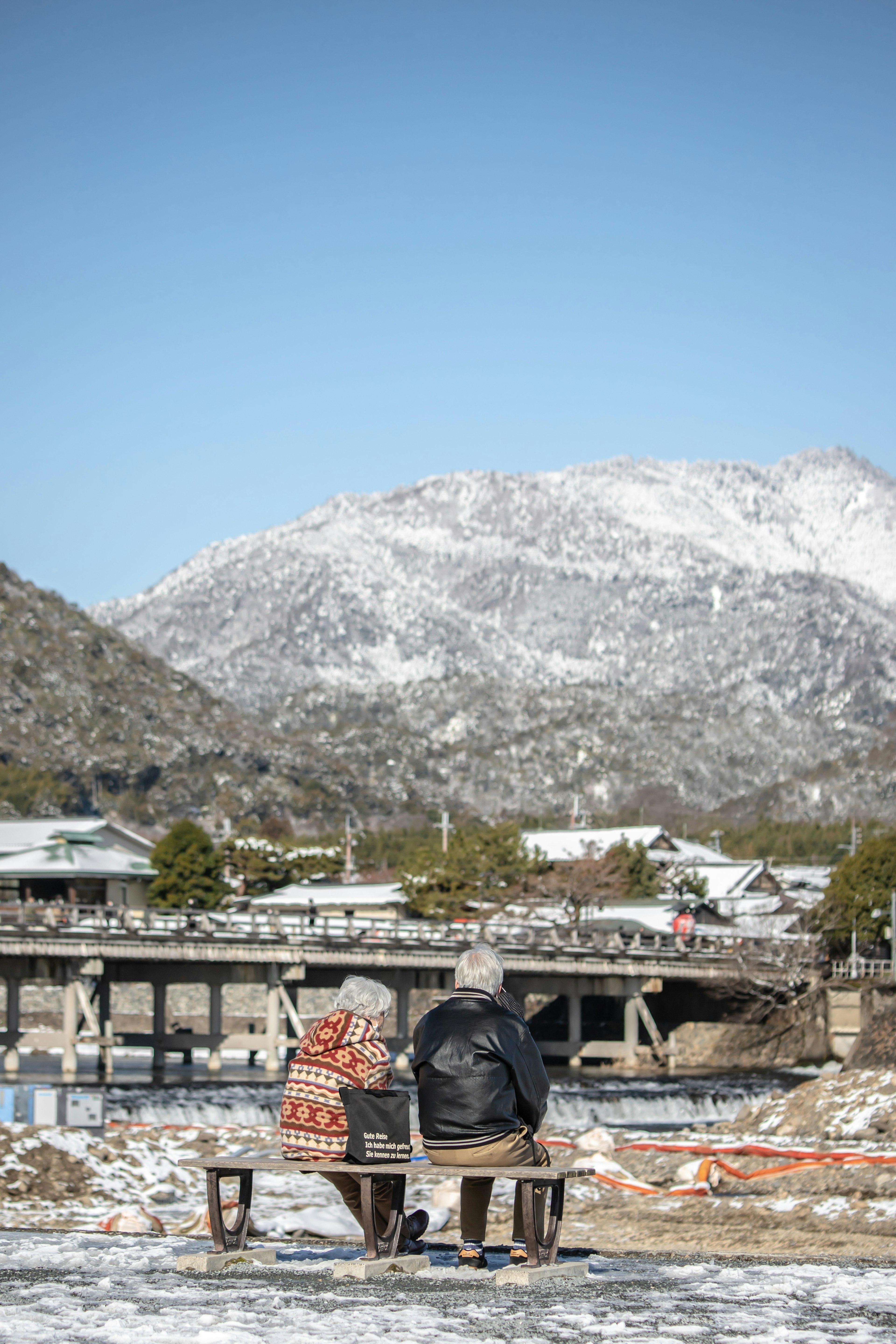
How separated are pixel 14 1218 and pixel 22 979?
33.9m

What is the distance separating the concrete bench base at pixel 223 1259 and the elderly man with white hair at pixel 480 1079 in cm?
147

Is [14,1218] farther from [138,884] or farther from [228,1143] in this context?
[138,884]

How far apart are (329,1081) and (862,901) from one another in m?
56.7

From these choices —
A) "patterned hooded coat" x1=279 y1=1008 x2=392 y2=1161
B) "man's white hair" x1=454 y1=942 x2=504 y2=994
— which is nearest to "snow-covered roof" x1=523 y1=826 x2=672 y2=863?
"patterned hooded coat" x1=279 y1=1008 x2=392 y2=1161

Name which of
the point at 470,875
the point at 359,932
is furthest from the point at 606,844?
the point at 359,932

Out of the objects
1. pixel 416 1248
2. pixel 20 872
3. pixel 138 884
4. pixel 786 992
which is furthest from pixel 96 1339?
pixel 138 884

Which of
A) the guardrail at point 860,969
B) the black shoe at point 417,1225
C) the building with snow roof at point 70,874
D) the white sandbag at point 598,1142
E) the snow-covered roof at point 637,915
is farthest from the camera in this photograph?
the snow-covered roof at point 637,915

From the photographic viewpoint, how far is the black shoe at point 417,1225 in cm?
988

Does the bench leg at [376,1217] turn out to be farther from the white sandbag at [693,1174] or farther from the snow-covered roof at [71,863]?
the snow-covered roof at [71,863]

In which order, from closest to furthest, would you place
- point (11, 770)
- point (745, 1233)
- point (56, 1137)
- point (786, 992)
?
point (745, 1233), point (56, 1137), point (786, 992), point (11, 770)

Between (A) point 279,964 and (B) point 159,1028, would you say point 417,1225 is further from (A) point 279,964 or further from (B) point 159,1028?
(B) point 159,1028

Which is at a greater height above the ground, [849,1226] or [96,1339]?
[96,1339]

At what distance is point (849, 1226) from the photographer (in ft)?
59.9

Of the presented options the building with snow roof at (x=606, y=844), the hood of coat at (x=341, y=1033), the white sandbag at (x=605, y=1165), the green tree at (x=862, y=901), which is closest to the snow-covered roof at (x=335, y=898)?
the building with snow roof at (x=606, y=844)
